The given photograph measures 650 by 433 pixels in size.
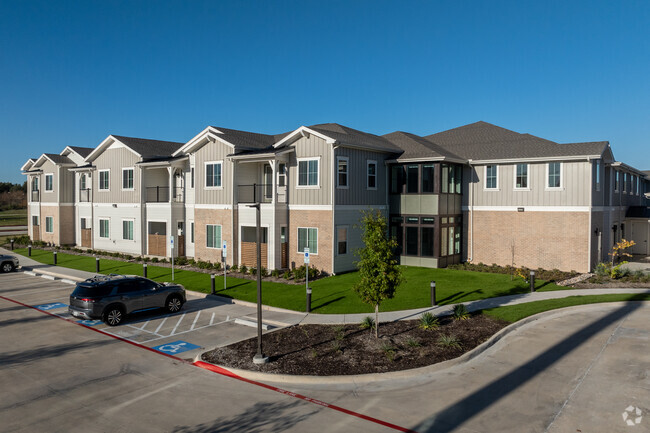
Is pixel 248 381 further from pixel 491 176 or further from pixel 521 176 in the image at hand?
pixel 491 176

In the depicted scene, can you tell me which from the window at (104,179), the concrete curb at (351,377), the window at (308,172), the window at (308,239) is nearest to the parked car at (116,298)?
the concrete curb at (351,377)

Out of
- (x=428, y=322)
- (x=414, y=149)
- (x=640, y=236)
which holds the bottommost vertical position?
(x=428, y=322)

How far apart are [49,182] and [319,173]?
30982mm

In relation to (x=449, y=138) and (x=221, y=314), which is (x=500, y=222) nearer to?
(x=449, y=138)

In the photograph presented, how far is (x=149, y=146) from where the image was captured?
37.1 metres

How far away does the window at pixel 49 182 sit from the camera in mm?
42844

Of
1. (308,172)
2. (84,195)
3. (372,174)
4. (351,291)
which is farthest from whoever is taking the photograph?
(84,195)

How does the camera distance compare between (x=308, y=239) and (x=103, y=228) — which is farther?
(x=103, y=228)

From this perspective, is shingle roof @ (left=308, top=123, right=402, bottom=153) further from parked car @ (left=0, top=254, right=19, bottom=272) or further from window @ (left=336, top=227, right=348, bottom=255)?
parked car @ (left=0, top=254, right=19, bottom=272)

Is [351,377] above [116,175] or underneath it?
underneath

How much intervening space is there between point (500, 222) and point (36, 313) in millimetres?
23458

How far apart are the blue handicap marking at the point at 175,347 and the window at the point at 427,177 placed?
54.2ft

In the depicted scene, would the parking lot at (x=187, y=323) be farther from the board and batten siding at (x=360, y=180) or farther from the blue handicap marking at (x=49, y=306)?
the board and batten siding at (x=360, y=180)

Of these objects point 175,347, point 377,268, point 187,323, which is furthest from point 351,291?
point 175,347
